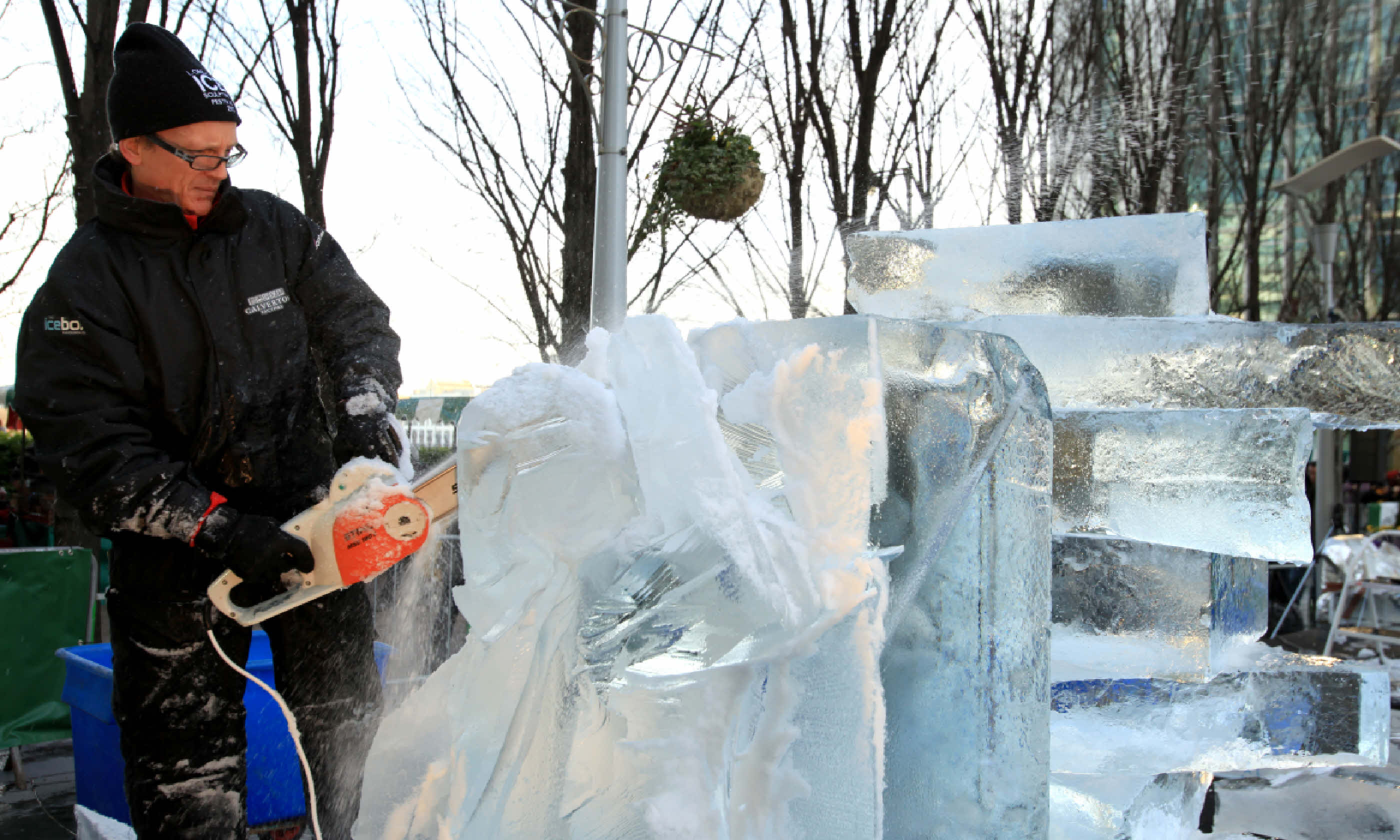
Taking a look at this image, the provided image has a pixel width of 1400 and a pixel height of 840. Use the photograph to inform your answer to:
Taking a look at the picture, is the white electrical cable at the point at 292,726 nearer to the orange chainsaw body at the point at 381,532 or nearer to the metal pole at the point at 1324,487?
the orange chainsaw body at the point at 381,532

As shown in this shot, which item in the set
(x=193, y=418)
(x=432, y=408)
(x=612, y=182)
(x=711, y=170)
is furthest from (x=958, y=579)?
(x=432, y=408)

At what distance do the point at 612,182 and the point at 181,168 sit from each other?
2829mm

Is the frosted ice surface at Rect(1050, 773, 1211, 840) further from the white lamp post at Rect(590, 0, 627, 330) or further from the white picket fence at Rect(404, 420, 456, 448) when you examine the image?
the white picket fence at Rect(404, 420, 456, 448)

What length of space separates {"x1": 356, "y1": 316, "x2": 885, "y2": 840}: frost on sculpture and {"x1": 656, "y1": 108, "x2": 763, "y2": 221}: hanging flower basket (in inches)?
153

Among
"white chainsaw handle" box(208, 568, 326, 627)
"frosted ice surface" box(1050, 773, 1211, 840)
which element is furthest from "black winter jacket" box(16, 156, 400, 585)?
"frosted ice surface" box(1050, 773, 1211, 840)

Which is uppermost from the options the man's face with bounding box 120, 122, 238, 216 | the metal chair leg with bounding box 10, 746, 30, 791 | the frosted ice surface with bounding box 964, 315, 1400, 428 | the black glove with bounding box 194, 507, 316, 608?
the man's face with bounding box 120, 122, 238, 216

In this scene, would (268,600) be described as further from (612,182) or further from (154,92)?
(612,182)

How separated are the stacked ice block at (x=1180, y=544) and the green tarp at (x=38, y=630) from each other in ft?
12.3

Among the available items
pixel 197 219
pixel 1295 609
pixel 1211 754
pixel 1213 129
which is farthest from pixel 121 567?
pixel 1213 129

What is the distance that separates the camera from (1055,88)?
962cm

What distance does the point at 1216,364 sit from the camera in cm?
150

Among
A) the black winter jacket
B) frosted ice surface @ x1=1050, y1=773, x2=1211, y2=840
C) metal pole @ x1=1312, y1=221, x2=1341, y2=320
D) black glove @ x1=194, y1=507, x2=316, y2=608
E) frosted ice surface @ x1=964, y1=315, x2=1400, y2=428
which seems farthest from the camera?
metal pole @ x1=1312, y1=221, x2=1341, y2=320

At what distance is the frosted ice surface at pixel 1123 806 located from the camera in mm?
1304

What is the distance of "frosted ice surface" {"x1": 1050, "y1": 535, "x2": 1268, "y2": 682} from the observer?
1.46m
